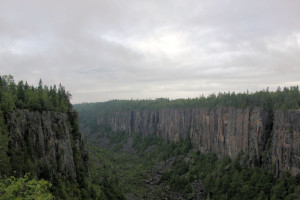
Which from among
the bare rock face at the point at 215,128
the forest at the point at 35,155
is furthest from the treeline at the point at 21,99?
the bare rock face at the point at 215,128

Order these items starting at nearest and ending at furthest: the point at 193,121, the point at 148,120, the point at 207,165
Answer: the point at 207,165
the point at 193,121
the point at 148,120

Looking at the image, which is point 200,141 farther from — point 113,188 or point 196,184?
point 113,188

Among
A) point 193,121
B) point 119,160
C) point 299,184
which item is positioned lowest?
point 119,160

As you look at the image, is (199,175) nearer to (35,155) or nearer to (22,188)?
(35,155)

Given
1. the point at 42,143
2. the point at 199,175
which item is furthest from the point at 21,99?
the point at 199,175

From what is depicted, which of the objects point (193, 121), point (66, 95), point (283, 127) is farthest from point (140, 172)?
point (283, 127)

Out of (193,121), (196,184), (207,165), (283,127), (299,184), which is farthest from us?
(193,121)
